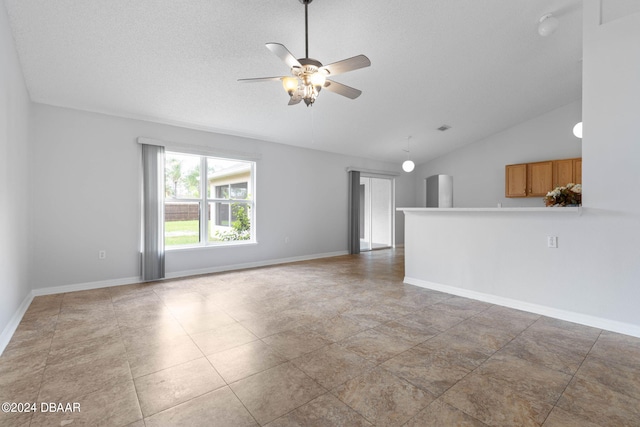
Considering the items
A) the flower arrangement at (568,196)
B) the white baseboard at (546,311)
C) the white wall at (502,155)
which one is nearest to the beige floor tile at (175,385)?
the white baseboard at (546,311)

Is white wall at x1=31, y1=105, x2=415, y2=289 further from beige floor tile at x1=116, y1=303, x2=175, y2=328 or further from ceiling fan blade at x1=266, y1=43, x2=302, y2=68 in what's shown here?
ceiling fan blade at x1=266, y1=43, x2=302, y2=68

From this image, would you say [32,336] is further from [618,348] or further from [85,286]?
[618,348]

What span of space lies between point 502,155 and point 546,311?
511cm

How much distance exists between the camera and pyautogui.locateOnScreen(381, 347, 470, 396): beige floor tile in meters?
1.87

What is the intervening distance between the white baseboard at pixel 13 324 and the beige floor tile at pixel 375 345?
9.15 feet

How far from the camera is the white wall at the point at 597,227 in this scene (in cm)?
268

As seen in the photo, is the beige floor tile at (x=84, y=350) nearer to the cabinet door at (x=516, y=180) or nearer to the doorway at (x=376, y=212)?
the doorway at (x=376, y=212)

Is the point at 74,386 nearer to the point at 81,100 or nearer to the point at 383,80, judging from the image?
the point at 81,100

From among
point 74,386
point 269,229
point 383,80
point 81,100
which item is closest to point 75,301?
point 74,386

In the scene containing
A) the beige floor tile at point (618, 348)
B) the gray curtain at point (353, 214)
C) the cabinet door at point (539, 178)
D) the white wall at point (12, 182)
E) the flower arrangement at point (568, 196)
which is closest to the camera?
the beige floor tile at point (618, 348)

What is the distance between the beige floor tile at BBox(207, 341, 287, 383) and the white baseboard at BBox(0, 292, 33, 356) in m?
1.76

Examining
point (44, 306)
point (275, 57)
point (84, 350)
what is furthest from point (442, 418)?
point (44, 306)

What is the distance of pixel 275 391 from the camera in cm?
180

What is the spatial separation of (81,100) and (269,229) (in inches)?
139
